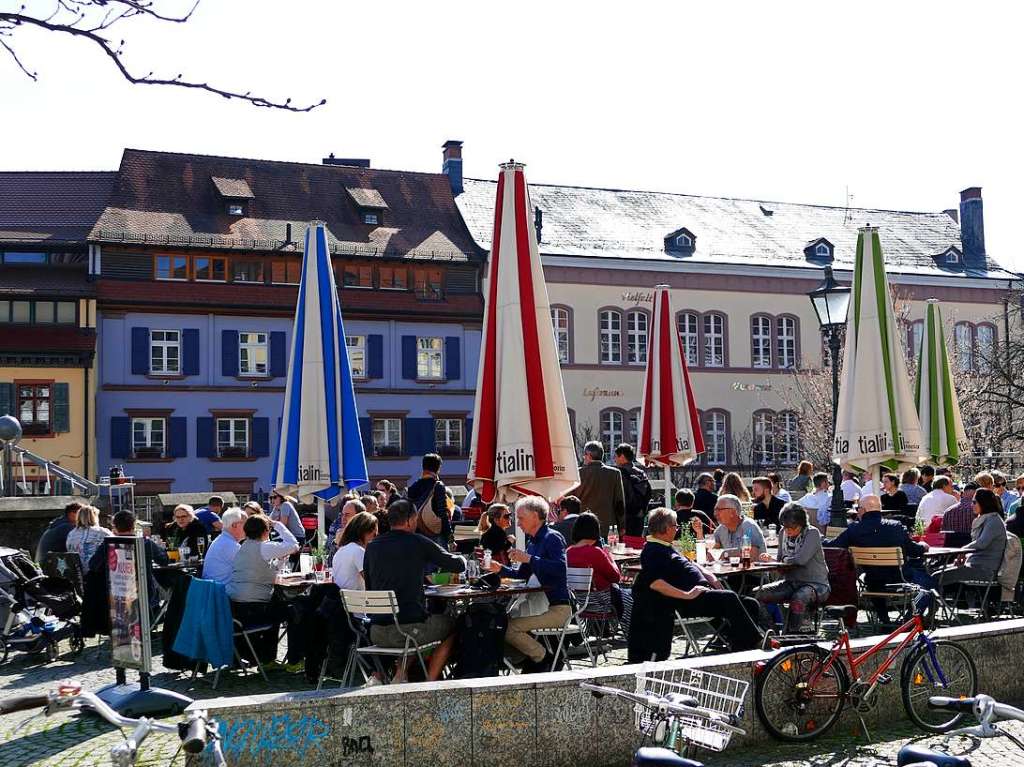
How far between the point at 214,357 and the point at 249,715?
3483cm

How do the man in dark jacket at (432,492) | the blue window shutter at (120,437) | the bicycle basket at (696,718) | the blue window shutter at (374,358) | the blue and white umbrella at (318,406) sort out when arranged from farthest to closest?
1. the blue window shutter at (374,358)
2. the blue window shutter at (120,437)
3. the blue and white umbrella at (318,406)
4. the man in dark jacket at (432,492)
5. the bicycle basket at (696,718)

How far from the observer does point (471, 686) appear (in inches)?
270

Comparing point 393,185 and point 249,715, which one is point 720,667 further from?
point 393,185

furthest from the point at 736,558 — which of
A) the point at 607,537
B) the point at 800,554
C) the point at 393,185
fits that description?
the point at 393,185

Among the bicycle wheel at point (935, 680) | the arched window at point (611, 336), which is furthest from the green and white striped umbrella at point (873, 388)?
the arched window at point (611, 336)

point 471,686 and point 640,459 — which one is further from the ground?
point 640,459

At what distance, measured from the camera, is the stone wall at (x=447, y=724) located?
648 centimetres

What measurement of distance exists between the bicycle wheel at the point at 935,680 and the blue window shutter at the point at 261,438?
33658 mm

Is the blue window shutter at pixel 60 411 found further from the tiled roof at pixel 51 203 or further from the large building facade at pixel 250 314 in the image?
the tiled roof at pixel 51 203

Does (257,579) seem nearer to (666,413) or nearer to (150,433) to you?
(666,413)

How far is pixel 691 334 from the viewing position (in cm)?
4575

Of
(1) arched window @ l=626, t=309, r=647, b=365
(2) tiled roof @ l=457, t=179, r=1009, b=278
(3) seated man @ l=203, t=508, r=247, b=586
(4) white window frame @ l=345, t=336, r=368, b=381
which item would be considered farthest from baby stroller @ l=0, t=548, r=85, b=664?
(1) arched window @ l=626, t=309, r=647, b=365

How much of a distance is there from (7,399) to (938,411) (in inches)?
1135

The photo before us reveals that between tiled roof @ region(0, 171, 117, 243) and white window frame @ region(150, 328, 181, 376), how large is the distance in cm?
421
